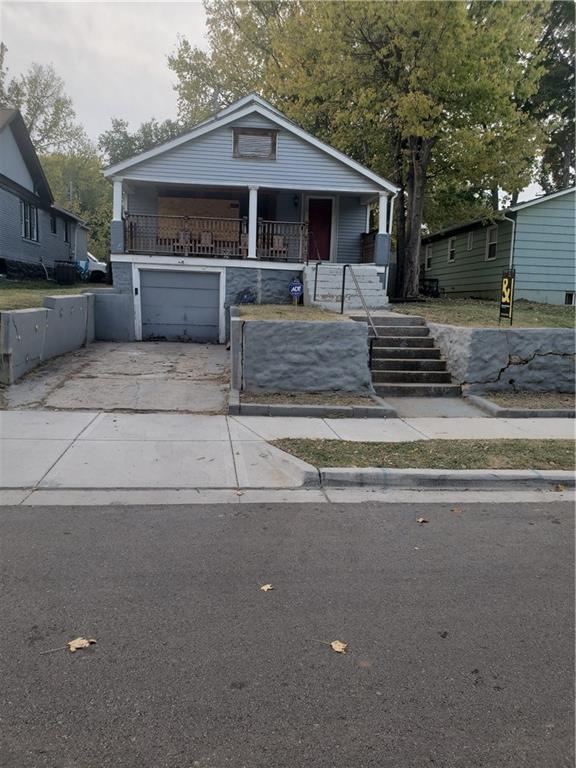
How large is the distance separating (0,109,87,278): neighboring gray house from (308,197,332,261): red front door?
11086mm

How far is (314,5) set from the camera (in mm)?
18469

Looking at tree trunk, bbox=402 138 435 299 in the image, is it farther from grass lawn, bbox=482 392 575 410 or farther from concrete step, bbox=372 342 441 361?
grass lawn, bbox=482 392 575 410

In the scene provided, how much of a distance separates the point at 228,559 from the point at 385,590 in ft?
3.58

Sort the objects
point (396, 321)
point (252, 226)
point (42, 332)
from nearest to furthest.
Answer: point (42, 332) < point (396, 321) < point (252, 226)

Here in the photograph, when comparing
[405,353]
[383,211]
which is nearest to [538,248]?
[383,211]

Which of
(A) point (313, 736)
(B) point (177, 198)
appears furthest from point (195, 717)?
(B) point (177, 198)

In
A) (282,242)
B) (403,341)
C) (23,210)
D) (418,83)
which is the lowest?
(403,341)

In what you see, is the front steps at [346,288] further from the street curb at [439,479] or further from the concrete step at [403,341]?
the street curb at [439,479]

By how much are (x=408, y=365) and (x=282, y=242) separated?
28.4ft

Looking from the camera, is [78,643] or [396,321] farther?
[396,321]

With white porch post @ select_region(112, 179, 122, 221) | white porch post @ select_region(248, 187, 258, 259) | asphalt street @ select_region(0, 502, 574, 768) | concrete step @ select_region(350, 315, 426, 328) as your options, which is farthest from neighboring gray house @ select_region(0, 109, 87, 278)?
asphalt street @ select_region(0, 502, 574, 768)

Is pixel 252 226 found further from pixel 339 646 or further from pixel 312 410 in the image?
pixel 339 646

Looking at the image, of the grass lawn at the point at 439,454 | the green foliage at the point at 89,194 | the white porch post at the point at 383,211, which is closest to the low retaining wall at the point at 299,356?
the grass lawn at the point at 439,454

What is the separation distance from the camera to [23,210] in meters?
23.2
